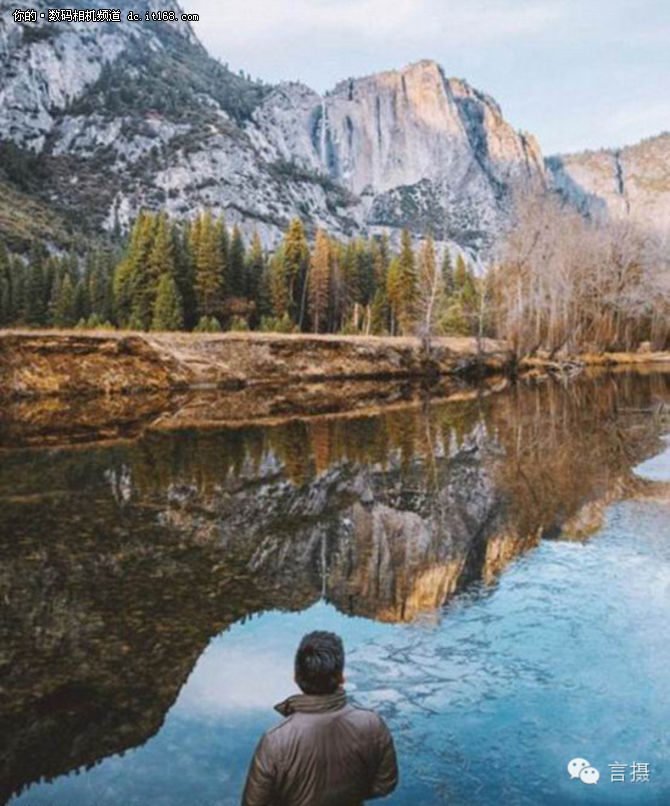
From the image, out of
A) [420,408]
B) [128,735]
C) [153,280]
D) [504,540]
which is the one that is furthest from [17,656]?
[153,280]

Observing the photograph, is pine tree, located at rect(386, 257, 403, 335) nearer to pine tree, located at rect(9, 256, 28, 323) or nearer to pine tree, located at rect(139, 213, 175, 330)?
pine tree, located at rect(139, 213, 175, 330)

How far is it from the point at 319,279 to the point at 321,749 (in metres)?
87.4

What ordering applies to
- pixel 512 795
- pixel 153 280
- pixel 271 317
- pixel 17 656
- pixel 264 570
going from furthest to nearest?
1. pixel 271 317
2. pixel 153 280
3. pixel 264 570
4. pixel 17 656
5. pixel 512 795

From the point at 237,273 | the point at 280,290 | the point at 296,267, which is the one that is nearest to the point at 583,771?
the point at 237,273

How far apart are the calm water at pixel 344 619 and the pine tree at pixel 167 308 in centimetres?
5013

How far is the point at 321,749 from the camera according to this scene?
3740 millimetres

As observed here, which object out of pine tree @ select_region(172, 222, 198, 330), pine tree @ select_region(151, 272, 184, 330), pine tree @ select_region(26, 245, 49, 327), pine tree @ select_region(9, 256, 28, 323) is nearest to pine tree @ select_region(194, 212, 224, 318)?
pine tree @ select_region(172, 222, 198, 330)

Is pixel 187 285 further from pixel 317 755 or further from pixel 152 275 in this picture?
pixel 317 755

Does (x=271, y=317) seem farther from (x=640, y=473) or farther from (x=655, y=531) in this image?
(x=655, y=531)

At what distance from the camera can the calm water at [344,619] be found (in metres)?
6.71

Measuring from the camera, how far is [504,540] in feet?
45.6

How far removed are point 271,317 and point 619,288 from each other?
131ft

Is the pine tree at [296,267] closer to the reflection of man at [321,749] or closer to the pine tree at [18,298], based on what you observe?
the pine tree at [18,298]

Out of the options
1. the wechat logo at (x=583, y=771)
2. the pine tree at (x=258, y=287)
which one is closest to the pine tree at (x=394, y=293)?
the pine tree at (x=258, y=287)
